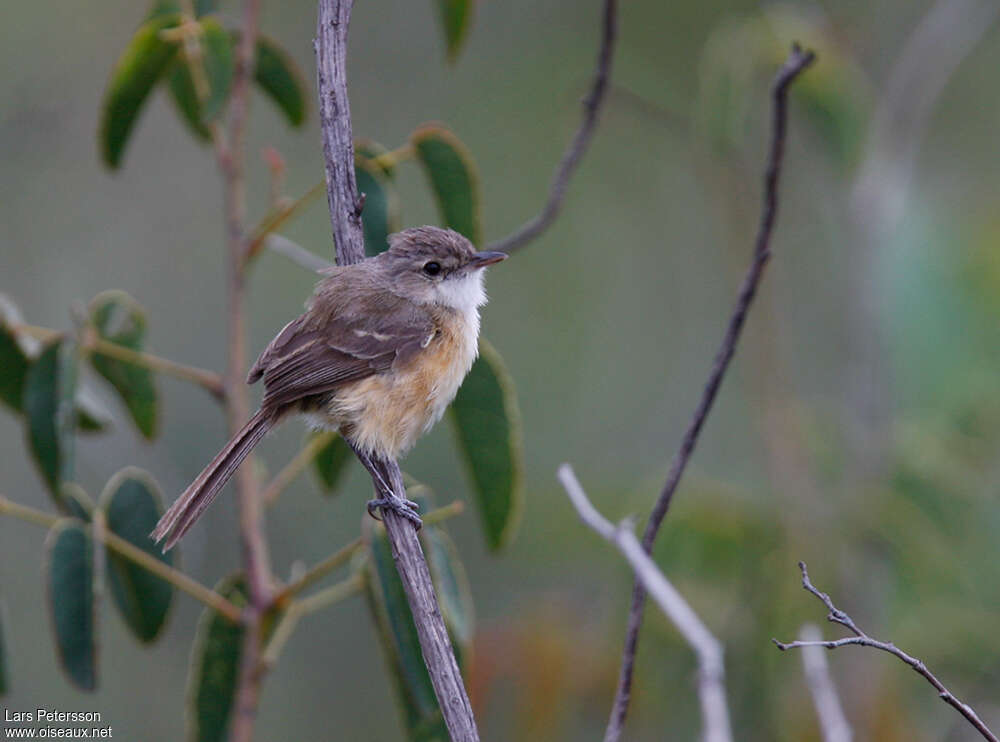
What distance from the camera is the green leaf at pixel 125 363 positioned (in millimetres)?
2869

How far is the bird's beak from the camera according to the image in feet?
11.1

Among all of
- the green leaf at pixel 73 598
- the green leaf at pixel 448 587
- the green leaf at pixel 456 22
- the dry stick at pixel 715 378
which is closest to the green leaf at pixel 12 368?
the green leaf at pixel 73 598

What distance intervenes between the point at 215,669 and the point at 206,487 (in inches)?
18.2

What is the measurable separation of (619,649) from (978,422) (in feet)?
4.47

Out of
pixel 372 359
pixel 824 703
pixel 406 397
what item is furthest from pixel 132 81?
pixel 824 703

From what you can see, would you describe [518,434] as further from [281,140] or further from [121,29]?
[121,29]

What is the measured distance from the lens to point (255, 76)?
3.20 meters

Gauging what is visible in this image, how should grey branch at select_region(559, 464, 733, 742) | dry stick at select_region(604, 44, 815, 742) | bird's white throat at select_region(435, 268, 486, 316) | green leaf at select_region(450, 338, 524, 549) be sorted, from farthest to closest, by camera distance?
bird's white throat at select_region(435, 268, 486, 316) → green leaf at select_region(450, 338, 524, 549) → dry stick at select_region(604, 44, 815, 742) → grey branch at select_region(559, 464, 733, 742)

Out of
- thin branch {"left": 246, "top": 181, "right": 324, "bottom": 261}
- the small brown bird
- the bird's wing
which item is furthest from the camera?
the bird's wing

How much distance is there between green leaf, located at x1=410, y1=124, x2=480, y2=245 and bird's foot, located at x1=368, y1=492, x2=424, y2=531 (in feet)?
2.47

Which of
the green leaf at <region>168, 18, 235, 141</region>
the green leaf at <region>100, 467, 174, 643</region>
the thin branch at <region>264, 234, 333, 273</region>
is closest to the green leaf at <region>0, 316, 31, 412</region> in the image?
the green leaf at <region>100, 467, 174, 643</region>

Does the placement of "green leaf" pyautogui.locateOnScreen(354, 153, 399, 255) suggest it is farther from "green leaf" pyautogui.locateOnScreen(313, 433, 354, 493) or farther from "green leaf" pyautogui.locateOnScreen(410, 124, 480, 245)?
"green leaf" pyautogui.locateOnScreen(313, 433, 354, 493)

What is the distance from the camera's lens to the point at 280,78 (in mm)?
3180

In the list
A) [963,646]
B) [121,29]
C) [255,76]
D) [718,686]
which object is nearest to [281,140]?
[121,29]
